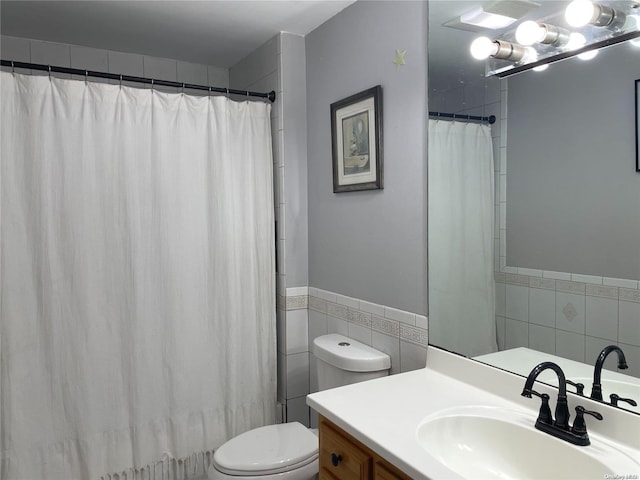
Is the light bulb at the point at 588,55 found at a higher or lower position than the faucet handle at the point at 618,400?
higher

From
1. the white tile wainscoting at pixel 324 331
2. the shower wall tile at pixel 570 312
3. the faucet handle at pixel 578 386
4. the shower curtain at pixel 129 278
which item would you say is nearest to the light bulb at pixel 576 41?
the shower wall tile at pixel 570 312

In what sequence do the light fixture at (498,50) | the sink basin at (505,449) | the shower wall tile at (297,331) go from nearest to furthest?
the sink basin at (505,449), the light fixture at (498,50), the shower wall tile at (297,331)

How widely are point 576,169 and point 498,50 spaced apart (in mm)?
461

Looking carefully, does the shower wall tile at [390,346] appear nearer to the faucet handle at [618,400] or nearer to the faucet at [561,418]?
the faucet at [561,418]

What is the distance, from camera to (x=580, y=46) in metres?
1.33

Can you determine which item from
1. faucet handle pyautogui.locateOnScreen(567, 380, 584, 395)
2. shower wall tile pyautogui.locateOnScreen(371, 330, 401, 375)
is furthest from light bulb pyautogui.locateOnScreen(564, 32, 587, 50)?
shower wall tile pyautogui.locateOnScreen(371, 330, 401, 375)

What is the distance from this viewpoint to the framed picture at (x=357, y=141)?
2.03 meters

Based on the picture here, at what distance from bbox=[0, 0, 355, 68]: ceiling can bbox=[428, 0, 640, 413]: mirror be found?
0.86 m

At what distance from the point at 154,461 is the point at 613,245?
2.14 m

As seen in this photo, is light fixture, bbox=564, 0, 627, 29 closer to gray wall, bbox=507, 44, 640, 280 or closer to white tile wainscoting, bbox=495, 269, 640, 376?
gray wall, bbox=507, 44, 640, 280

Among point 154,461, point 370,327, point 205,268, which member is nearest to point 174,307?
point 205,268

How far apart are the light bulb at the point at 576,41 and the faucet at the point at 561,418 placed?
34.2 inches

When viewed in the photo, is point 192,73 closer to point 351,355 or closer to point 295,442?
point 351,355

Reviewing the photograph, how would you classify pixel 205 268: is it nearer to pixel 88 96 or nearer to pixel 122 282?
pixel 122 282
